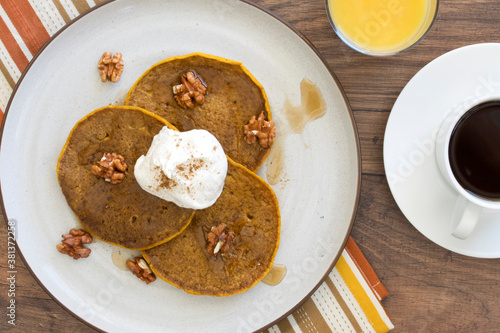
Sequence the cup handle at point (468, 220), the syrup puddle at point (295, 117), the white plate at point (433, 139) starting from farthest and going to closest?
1. the syrup puddle at point (295, 117)
2. the white plate at point (433, 139)
3. the cup handle at point (468, 220)

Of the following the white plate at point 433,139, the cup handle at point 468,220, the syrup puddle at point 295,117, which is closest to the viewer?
the cup handle at point 468,220

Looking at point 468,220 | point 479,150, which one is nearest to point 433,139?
point 479,150

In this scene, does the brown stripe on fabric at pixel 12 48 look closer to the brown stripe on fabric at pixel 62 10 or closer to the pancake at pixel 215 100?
the brown stripe on fabric at pixel 62 10

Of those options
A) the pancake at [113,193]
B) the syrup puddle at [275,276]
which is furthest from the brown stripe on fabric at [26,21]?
the syrup puddle at [275,276]

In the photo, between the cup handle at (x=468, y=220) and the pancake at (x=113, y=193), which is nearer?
the cup handle at (x=468, y=220)

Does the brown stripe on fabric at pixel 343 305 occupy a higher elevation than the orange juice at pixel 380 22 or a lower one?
lower

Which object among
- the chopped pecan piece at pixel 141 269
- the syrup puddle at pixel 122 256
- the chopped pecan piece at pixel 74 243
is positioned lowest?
the chopped pecan piece at pixel 141 269
